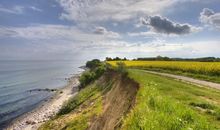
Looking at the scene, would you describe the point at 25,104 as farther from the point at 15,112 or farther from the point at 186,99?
the point at 186,99

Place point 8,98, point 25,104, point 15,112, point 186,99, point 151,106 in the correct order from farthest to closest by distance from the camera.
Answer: point 8,98, point 25,104, point 15,112, point 186,99, point 151,106

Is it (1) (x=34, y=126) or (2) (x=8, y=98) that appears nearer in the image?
(1) (x=34, y=126)

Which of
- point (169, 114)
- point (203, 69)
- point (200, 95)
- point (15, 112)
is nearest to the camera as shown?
point (169, 114)

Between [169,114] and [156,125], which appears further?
[169,114]

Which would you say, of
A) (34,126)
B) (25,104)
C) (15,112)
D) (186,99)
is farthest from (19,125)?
(186,99)

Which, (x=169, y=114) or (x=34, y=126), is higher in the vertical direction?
(x=169, y=114)

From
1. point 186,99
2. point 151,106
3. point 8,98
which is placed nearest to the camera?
point 151,106

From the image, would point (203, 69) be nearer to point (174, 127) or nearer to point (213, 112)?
point (213, 112)

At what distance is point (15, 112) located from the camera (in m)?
56.9

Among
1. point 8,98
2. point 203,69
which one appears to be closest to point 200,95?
point 203,69

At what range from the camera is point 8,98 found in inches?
2879

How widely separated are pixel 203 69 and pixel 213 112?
101 ft

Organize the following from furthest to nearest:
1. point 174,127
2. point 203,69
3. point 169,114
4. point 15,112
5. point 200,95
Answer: point 15,112, point 203,69, point 200,95, point 169,114, point 174,127

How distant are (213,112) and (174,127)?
15.7 feet
